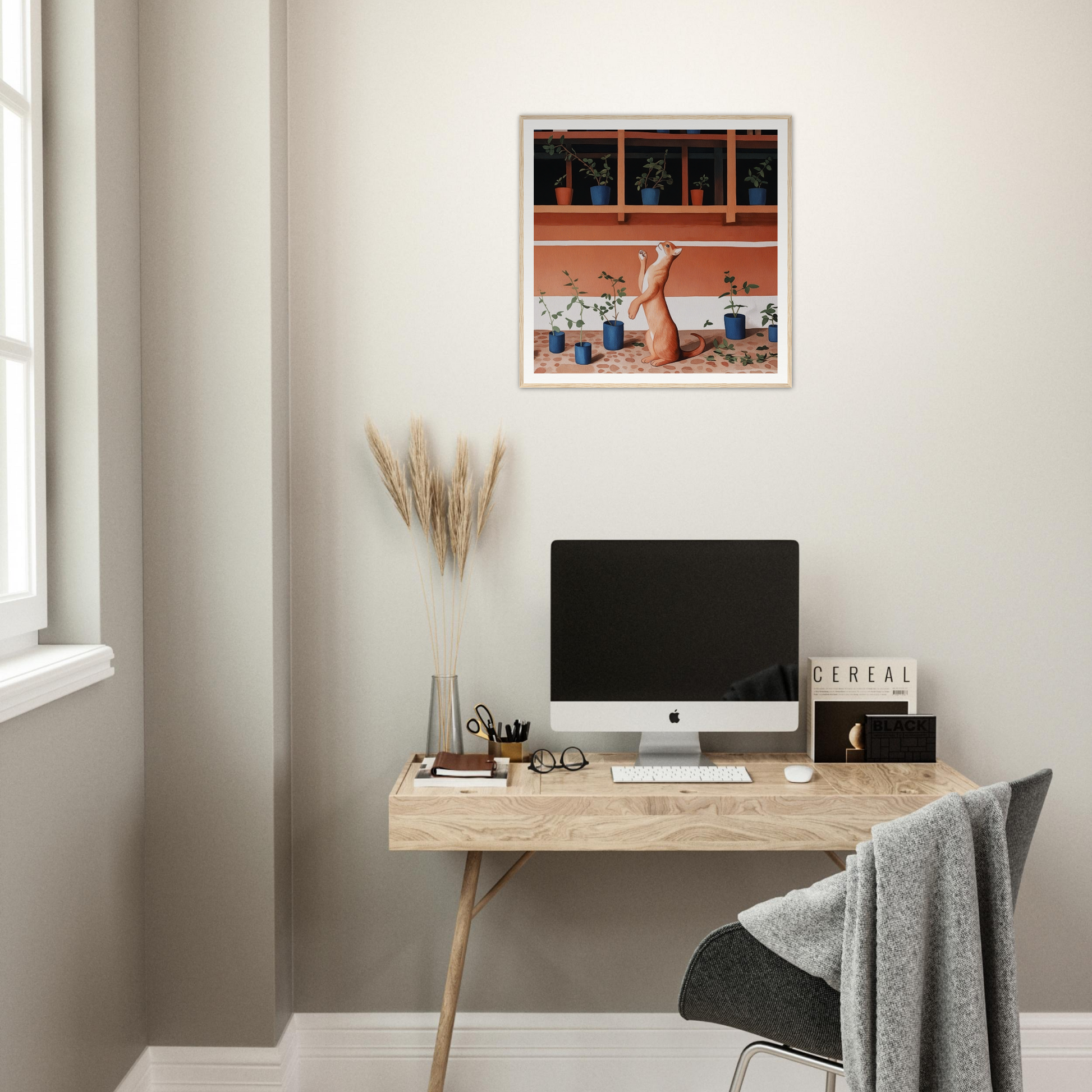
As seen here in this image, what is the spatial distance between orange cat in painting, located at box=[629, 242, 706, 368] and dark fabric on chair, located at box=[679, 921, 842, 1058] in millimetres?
1273

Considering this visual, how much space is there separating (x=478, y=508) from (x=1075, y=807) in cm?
160

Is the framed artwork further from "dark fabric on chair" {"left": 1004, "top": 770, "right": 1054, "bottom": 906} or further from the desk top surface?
"dark fabric on chair" {"left": 1004, "top": 770, "right": 1054, "bottom": 906}

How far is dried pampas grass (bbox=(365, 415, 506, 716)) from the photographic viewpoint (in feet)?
7.13

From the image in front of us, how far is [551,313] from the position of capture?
2238 millimetres

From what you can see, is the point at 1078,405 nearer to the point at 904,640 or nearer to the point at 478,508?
the point at 904,640

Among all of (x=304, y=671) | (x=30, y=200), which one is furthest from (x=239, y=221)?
(x=304, y=671)

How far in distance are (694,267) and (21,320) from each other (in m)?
1.44

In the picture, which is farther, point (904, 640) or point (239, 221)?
point (904, 640)

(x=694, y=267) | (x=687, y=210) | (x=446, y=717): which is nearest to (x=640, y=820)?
(x=446, y=717)

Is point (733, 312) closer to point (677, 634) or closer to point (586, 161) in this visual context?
point (586, 161)

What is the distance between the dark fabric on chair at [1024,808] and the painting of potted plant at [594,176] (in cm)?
154

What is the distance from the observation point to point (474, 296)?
224 centimetres

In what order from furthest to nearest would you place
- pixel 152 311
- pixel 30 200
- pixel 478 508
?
pixel 478 508
pixel 152 311
pixel 30 200

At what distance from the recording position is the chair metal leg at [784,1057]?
60.7 inches
